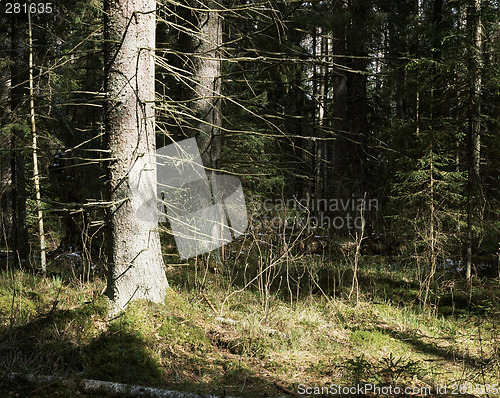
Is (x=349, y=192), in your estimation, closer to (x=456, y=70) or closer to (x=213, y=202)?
(x=456, y=70)

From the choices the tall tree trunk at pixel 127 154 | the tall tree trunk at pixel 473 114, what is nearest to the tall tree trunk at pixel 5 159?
the tall tree trunk at pixel 127 154

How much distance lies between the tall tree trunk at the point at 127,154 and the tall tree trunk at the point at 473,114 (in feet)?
19.9

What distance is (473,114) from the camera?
290 inches

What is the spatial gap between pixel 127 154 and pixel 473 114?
656cm

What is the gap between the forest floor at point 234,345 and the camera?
366 cm

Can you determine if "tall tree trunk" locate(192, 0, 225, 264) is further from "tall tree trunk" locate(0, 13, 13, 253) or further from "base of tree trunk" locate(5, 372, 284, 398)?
"tall tree trunk" locate(0, 13, 13, 253)

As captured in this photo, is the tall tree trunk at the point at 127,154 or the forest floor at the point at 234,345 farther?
the tall tree trunk at the point at 127,154

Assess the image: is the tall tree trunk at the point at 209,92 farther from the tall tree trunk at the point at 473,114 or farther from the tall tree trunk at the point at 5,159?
the tall tree trunk at the point at 473,114

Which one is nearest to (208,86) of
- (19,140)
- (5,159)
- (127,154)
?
(127,154)

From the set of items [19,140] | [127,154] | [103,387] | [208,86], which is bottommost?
[103,387]

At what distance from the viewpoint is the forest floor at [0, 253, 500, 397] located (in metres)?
3.66

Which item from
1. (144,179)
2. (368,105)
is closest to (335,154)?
(368,105)

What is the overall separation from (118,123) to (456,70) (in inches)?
268

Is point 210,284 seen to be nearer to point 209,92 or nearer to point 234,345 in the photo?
point 234,345
